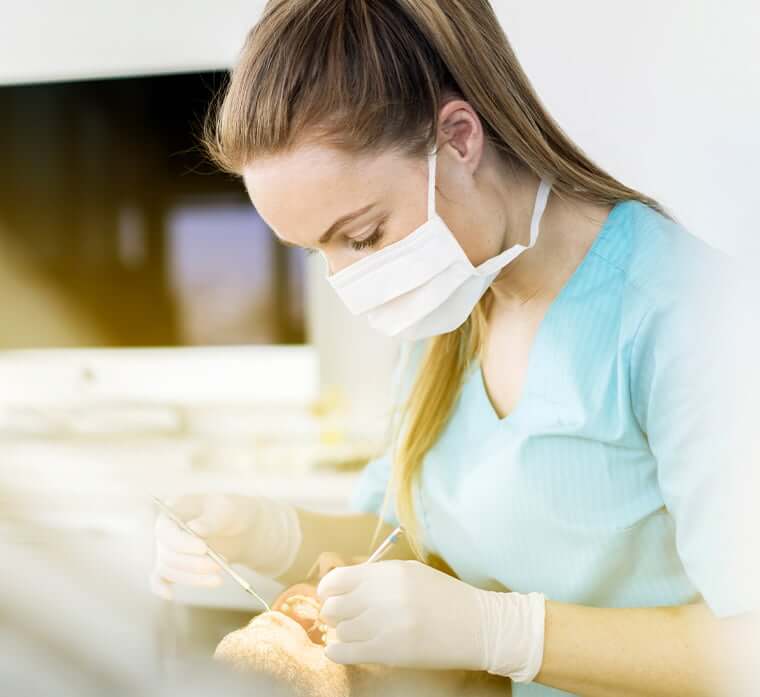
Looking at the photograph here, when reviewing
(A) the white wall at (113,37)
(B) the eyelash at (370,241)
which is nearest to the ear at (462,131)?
(B) the eyelash at (370,241)

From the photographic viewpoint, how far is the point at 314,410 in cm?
210

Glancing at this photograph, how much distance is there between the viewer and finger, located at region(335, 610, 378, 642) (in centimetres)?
83

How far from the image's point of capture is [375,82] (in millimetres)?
807

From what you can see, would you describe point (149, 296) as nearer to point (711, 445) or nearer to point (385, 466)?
point (385, 466)

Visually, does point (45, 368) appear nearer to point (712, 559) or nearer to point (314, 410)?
point (314, 410)

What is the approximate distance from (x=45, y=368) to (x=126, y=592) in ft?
4.24

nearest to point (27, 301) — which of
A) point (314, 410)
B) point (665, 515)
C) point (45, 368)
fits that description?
point (45, 368)

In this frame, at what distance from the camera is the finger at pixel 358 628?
0.83 metres

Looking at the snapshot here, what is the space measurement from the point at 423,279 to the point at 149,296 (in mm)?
1380

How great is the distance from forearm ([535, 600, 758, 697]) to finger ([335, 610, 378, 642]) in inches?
6.6

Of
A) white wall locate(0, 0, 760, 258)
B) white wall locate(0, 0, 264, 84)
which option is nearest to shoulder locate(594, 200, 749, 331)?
white wall locate(0, 0, 760, 258)

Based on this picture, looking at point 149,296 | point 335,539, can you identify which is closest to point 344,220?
point 335,539

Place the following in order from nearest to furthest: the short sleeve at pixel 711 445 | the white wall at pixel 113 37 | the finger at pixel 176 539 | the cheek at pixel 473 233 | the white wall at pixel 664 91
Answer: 1. the short sleeve at pixel 711 445
2. the cheek at pixel 473 233
3. the finger at pixel 176 539
4. the white wall at pixel 664 91
5. the white wall at pixel 113 37

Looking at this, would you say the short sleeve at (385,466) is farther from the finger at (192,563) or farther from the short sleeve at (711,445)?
the short sleeve at (711,445)
